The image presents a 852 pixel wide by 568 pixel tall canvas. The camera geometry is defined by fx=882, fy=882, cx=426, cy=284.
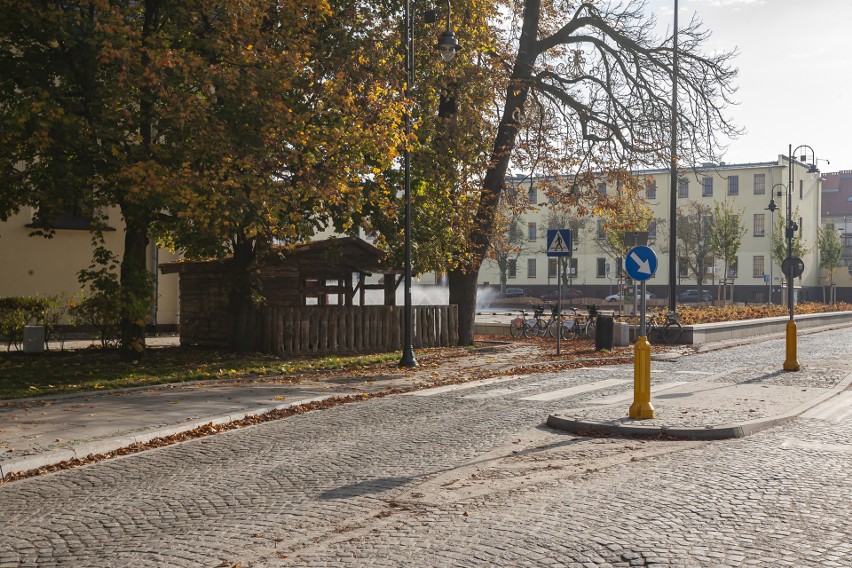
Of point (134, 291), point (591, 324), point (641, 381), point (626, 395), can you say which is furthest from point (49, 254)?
point (641, 381)

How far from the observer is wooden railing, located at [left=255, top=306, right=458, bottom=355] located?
20.8 metres

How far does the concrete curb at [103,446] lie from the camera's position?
26.9 feet

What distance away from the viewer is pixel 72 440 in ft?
30.5

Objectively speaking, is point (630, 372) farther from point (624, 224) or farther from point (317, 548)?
point (317, 548)

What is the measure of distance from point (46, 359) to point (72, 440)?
10803mm

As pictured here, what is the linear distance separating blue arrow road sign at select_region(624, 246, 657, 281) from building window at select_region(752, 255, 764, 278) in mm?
72761

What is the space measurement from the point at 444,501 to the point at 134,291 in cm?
1219

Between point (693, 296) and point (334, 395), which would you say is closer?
point (334, 395)

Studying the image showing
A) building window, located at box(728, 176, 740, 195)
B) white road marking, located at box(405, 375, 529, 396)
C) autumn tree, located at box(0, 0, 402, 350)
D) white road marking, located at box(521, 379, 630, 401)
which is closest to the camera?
white road marking, located at box(521, 379, 630, 401)

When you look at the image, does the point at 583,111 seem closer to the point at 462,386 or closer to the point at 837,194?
the point at 462,386

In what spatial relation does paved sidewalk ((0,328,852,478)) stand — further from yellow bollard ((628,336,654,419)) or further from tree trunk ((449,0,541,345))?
tree trunk ((449,0,541,345))

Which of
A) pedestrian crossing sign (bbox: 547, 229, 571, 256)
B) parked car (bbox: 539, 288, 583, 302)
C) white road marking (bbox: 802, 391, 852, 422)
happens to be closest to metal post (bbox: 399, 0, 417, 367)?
pedestrian crossing sign (bbox: 547, 229, 571, 256)

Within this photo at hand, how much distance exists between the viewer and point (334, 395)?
13.6m

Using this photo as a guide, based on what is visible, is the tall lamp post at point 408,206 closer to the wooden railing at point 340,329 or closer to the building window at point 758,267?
the wooden railing at point 340,329
